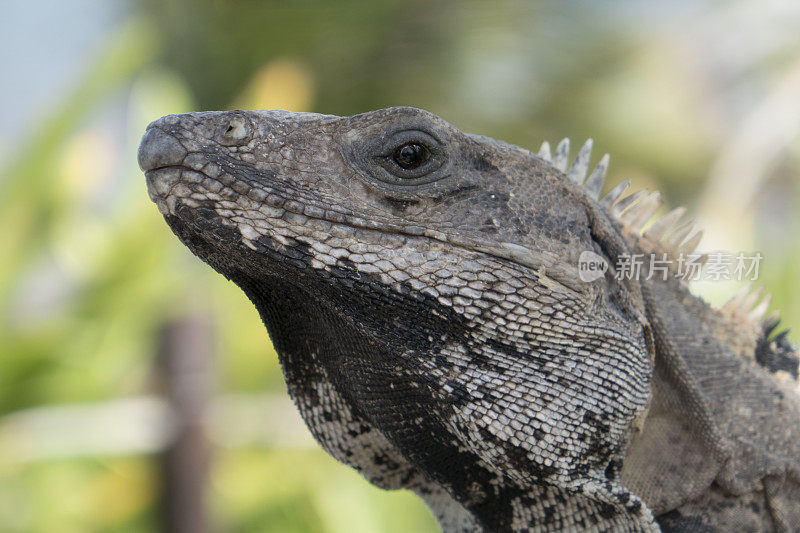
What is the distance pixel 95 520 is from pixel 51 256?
3.51m

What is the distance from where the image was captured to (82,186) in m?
9.91

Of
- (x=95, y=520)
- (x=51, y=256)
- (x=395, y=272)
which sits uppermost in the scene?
(x=51, y=256)

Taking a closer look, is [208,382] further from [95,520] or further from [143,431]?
[95,520]

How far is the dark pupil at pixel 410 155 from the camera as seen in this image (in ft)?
8.21

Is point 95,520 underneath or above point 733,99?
underneath

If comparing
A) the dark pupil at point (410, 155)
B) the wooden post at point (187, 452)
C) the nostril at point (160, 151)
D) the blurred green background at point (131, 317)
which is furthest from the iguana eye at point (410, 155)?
the wooden post at point (187, 452)

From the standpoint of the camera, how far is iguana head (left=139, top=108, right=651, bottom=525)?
230 cm

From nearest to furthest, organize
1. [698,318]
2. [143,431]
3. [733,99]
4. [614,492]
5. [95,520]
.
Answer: [614,492] → [698,318] → [143,431] → [95,520] → [733,99]

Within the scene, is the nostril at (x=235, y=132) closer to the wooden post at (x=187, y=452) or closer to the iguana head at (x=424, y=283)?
the iguana head at (x=424, y=283)

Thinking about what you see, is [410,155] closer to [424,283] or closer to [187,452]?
[424,283]

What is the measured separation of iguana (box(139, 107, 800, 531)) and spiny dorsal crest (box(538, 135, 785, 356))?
0.29 meters

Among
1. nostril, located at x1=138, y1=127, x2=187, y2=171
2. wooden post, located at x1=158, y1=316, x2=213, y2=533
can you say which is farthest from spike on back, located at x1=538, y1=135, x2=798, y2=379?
wooden post, located at x1=158, y1=316, x2=213, y2=533

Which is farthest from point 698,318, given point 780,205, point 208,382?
point 780,205

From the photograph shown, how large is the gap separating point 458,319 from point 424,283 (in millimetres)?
159
